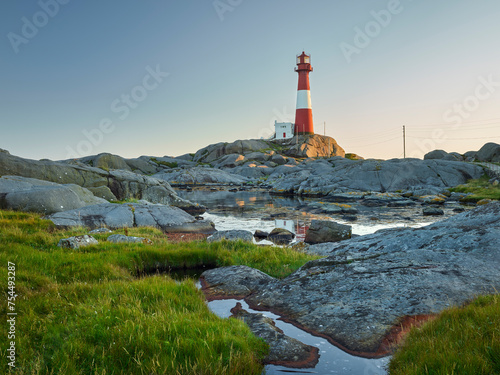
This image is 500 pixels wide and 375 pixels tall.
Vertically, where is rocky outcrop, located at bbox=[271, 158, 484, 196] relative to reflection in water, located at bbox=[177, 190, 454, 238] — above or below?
above

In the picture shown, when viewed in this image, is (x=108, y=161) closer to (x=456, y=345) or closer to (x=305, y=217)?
(x=305, y=217)

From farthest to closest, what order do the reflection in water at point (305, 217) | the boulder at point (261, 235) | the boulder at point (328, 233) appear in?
1. the reflection in water at point (305, 217)
2. the boulder at point (261, 235)
3. the boulder at point (328, 233)

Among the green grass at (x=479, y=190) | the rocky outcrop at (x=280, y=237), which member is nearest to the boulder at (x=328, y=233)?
the rocky outcrop at (x=280, y=237)

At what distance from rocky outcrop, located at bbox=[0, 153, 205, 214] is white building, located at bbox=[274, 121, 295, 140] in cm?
10897

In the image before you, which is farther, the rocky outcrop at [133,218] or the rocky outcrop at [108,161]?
the rocky outcrop at [108,161]

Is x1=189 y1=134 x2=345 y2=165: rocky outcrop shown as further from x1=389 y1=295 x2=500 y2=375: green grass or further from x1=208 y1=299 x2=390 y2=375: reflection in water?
x1=389 y1=295 x2=500 y2=375: green grass

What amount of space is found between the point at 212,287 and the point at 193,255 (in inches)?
140

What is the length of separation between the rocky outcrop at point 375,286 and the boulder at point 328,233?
10204 mm

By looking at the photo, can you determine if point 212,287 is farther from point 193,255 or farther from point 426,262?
point 426,262

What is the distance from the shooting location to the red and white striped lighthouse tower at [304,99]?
366 feet

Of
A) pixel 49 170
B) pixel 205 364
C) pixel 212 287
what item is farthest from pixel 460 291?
pixel 49 170

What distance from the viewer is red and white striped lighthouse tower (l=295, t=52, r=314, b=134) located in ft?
366

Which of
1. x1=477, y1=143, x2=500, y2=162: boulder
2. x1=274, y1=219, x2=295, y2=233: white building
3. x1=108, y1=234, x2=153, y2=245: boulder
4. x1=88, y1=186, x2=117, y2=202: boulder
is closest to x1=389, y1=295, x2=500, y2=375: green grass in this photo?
x1=108, y1=234, x2=153, y2=245: boulder

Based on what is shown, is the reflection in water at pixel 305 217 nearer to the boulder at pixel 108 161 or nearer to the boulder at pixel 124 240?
the boulder at pixel 124 240
